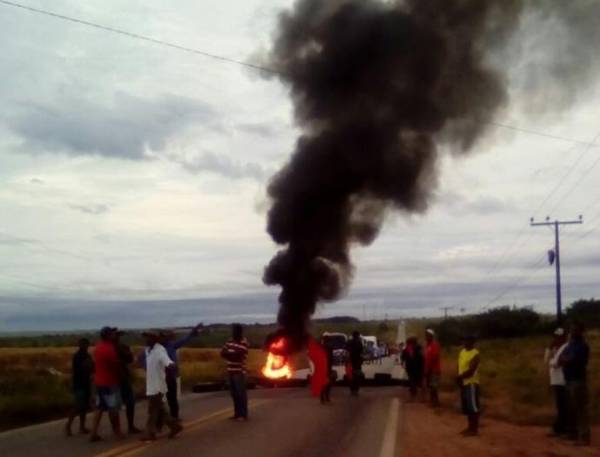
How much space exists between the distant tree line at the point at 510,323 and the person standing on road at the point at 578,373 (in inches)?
2355

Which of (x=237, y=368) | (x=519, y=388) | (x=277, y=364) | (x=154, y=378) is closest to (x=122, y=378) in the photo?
(x=154, y=378)

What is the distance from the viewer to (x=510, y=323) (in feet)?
256

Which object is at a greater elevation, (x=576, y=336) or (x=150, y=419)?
(x=576, y=336)

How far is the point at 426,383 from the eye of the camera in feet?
74.8

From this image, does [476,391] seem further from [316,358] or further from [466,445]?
[316,358]

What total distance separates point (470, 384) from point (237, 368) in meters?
4.40

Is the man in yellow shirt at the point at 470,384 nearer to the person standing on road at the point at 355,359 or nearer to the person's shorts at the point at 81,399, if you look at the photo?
the person's shorts at the point at 81,399

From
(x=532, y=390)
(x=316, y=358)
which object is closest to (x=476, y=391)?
(x=316, y=358)

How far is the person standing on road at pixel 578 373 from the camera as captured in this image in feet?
46.0

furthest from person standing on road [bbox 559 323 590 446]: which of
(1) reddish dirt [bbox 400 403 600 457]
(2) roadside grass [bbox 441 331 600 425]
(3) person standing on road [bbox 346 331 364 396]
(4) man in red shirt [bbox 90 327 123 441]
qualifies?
(3) person standing on road [bbox 346 331 364 396]

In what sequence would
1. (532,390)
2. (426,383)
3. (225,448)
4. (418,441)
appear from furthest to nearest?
(532,390)
(426,383)
(418,441)
(225,448)

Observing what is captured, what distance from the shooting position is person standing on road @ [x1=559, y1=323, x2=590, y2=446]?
46.0ft

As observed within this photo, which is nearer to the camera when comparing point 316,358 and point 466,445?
point 466,445

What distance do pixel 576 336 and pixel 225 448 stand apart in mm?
5222
